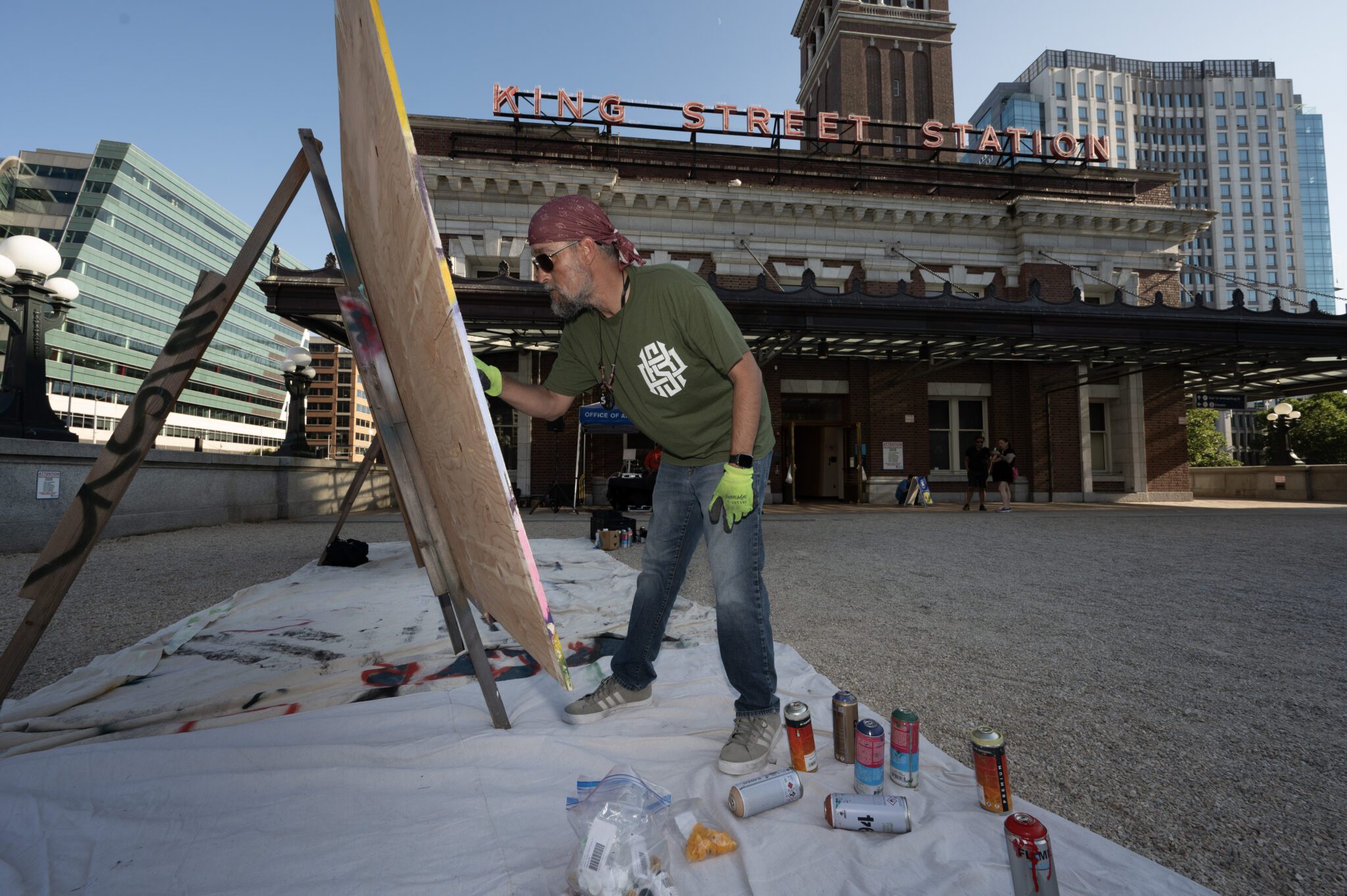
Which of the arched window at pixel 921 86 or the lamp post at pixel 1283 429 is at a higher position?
the arched window at pixel 921 86

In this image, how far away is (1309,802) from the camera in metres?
1.74

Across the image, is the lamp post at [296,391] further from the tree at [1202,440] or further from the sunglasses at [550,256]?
the tree at [1202,440]

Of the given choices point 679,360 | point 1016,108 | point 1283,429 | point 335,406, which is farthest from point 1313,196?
point 335,406

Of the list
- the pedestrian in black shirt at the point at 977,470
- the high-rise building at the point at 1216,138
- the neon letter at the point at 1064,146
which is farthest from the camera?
the high-rise building at the point at 1216,138

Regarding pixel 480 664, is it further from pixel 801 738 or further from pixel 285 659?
pixel 285 659

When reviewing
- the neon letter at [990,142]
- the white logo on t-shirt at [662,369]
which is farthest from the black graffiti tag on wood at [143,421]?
the neon letter at [990,142]

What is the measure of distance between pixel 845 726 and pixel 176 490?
36.5 ft

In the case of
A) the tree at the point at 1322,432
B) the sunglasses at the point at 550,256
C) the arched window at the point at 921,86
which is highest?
the arched window at the point at 921,86

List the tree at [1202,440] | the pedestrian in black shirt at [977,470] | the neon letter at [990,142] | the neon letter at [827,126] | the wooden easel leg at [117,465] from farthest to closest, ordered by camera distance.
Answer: the tree at [1202,440] < the neon letter at [990,142] < the neon letter at [827,126] < the pedestrian in black shirt at [977,470] < the wooden easel leg at [117,465]

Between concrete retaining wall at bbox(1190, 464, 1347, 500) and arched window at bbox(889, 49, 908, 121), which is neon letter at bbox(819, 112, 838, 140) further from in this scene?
concrete retaining wall at bbox(1190, 464, 1347, 500)

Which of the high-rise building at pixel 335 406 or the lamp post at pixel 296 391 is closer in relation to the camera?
the lamp post at pixel 296 391

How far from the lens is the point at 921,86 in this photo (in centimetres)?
2456

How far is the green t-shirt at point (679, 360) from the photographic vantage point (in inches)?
79.8

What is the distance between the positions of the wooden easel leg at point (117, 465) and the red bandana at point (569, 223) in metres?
0.95
